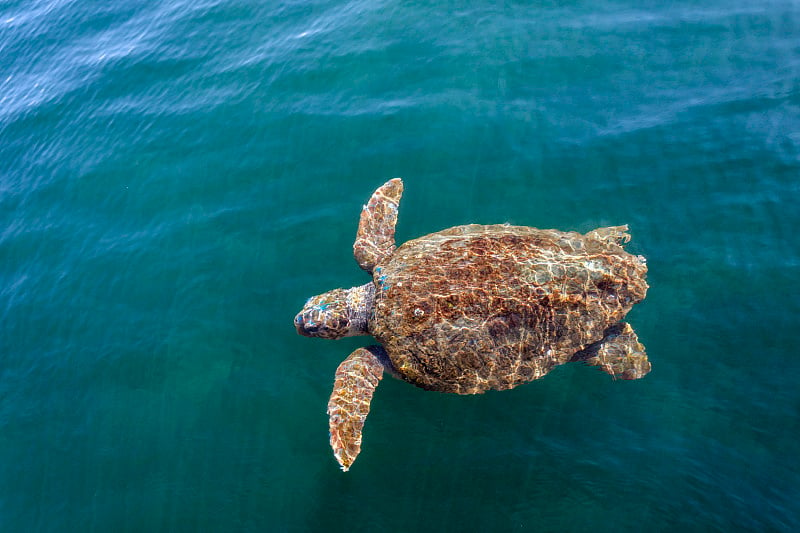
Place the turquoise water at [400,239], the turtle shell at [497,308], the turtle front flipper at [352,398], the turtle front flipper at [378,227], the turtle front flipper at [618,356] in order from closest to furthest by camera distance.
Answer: the turtle shell at [497,308] < the turtle front flipper at [352,398] < the turquoise water at [400,239] < the turtle front flipper at [618,356] < the turtle front flipper at [378,227]

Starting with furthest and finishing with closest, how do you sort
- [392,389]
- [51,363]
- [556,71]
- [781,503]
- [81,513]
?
[556,71] → [51,363] → [392,389] → [81,513] → [781,503]

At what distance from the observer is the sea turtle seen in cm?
543

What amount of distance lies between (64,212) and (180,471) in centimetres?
689

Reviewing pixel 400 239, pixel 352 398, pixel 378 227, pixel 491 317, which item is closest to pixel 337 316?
pixel 352 398

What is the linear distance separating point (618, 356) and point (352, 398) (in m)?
3.55

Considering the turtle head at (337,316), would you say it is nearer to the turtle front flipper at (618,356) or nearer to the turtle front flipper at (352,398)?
the turtle front flipper at (352,398)

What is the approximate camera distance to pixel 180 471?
636 centimetres

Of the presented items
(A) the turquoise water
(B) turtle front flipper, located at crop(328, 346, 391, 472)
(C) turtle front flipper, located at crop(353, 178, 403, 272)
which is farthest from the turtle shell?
(C) turtle front flipper, located at crop(353, 178, 403, 272)

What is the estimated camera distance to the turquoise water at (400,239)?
575 cm

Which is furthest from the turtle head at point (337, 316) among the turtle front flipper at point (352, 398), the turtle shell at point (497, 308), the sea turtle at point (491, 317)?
the turtle shell at point (497, 308)

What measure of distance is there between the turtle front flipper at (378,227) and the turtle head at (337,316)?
0.61 m

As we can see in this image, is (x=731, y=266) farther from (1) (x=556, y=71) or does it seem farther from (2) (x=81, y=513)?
(2) (x=81, y=513)

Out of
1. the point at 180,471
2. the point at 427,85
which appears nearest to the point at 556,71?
the point at 427,85

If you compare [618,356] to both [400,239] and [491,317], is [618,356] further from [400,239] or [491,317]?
[400,239]
